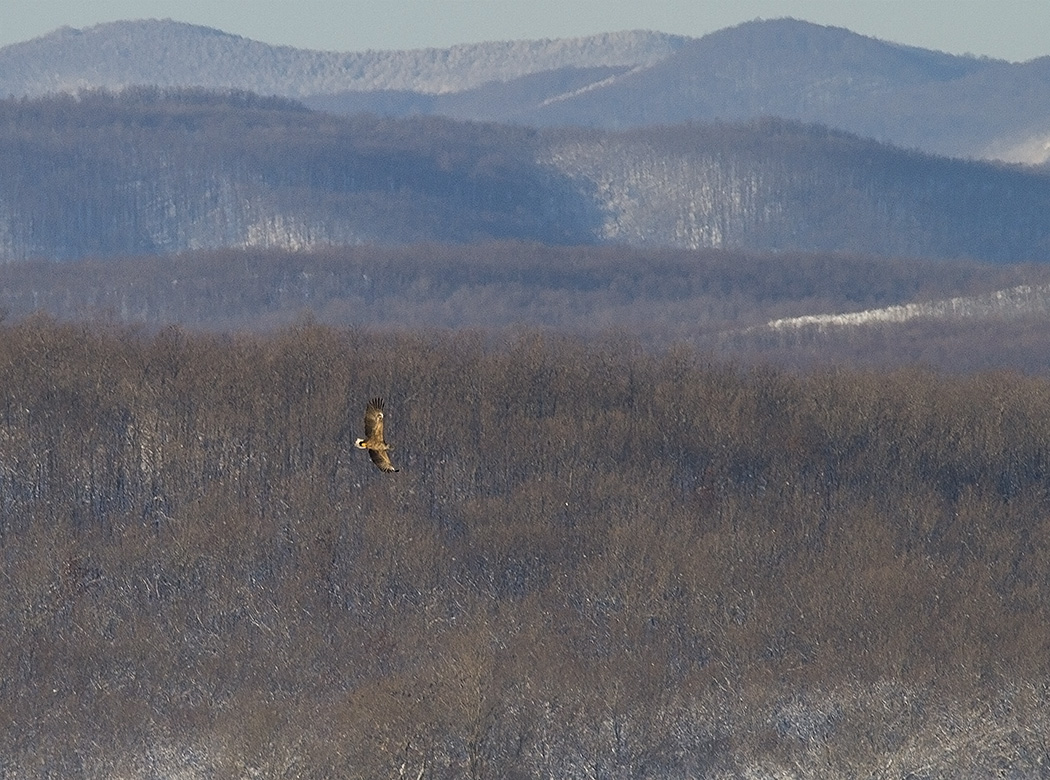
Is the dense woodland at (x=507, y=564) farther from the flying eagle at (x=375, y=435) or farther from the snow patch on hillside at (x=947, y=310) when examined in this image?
the snow patch on hillside at (x=947, y=310)

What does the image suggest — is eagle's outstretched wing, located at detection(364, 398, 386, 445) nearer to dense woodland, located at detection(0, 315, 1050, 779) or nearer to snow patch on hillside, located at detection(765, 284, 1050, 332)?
dense woodland, located at detection(0, 315, 1050, 779)

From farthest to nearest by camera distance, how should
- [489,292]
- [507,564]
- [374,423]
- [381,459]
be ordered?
[489,292] → [507,564] → [381,459] → [374,423]

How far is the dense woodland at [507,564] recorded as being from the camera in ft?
153

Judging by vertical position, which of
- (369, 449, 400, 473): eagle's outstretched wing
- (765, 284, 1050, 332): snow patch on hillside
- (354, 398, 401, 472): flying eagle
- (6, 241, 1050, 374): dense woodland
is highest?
(354, 398, 401, 472): flying eagle

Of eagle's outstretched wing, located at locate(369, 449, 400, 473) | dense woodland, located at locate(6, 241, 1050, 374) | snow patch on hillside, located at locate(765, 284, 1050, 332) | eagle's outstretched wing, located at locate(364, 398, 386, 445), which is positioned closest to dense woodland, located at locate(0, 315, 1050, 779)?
eagle's outstretched wing, located at locate(369, 449, 400, 473)

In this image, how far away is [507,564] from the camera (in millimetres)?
61406

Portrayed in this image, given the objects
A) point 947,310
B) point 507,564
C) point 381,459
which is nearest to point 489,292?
point 947,310

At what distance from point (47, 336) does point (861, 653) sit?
3346cm

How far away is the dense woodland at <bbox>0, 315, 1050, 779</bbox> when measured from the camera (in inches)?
1841

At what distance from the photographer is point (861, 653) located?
5362 centimetres

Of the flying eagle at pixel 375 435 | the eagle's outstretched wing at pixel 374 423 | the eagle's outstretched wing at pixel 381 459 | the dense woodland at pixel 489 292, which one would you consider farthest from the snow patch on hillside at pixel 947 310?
the eagle's outstretched wing at pixel 374 423

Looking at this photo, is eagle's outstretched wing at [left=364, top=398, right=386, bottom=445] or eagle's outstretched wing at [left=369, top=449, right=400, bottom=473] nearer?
eagle's outstretched wing at [left=364, top=398, right=386, bottom=445]

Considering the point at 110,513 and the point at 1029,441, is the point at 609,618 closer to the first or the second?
the point at 110,513

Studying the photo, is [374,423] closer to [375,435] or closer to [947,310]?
[375,435]
